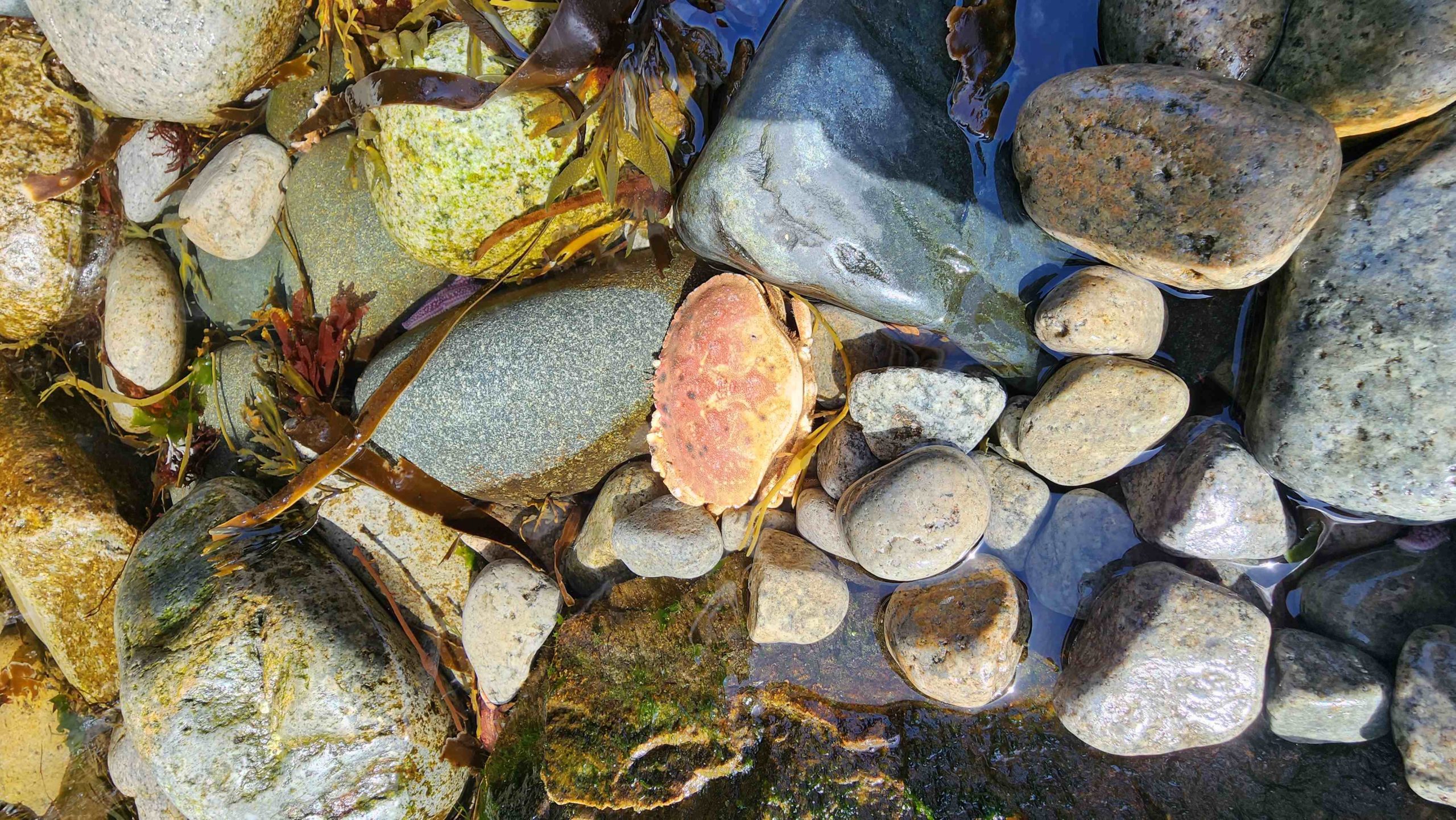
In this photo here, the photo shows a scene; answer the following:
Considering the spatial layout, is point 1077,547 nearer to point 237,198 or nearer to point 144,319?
point 237,198

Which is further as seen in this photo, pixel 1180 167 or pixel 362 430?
pixel 362 430

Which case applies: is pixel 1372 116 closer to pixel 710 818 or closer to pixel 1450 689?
pixel 1450 689

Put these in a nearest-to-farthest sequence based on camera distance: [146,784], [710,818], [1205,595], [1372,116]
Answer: [1372,116] < [1205,595] < [710,818] < [146,784]

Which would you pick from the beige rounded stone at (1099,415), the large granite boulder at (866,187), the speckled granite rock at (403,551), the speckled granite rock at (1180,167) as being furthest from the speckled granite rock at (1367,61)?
the speckled granite rock at (403,551)

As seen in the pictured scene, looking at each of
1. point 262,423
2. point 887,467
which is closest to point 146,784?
point 262,423

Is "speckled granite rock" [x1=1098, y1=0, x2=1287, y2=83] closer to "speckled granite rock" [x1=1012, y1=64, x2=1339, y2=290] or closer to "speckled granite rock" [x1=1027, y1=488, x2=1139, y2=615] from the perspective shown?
"speckled granite rock" [x1=1012, y1=64, x2=1339, y2=290]

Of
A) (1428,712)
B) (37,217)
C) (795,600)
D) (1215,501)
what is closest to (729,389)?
(795,600)

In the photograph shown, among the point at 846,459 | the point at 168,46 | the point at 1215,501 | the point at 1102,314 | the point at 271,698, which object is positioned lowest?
the point at 271,698
